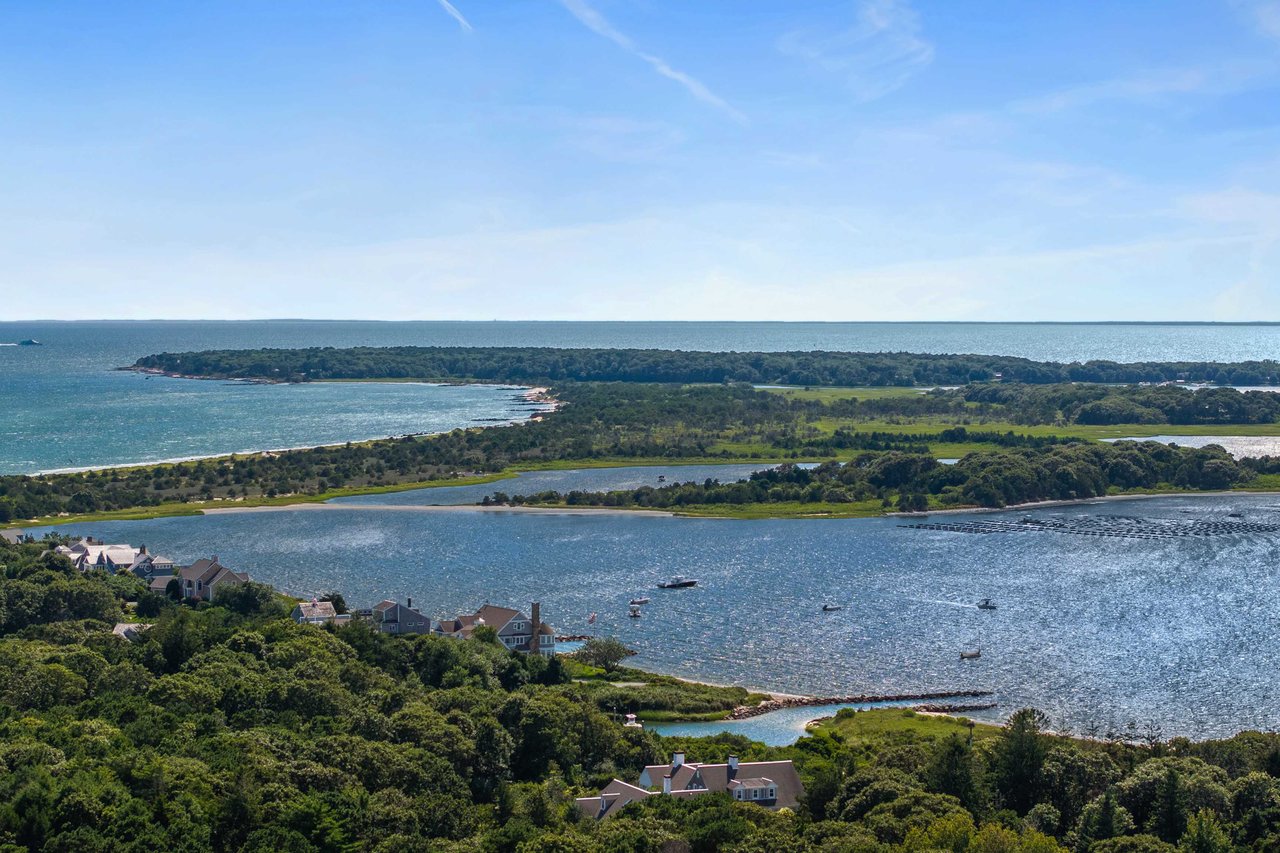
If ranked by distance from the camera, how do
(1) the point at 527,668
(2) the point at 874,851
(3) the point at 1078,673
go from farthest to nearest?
(3) the point at 1078,673
(1) the point at 527,668
(2) the point at 874,851

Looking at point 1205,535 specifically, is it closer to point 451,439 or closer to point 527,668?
point 527,668

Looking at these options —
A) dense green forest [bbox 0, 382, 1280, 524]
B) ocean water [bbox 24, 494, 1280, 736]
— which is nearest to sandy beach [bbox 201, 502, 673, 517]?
ocean water [bbox 24, 494, 1280, 736]

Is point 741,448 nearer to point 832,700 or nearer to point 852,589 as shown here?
point 852,589

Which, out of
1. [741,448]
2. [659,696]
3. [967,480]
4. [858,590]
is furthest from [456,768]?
[741,448]

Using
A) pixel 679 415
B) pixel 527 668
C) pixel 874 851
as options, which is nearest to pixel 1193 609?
pixel 527 668

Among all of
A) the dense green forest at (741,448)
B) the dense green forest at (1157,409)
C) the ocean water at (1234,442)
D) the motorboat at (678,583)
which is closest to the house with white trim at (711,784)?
the motorboat at (678,583)

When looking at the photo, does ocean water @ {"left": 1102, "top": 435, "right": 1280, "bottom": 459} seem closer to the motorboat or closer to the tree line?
the tree line

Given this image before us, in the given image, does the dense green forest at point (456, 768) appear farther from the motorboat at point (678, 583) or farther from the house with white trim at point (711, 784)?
the motorboat at point (678, 583)
